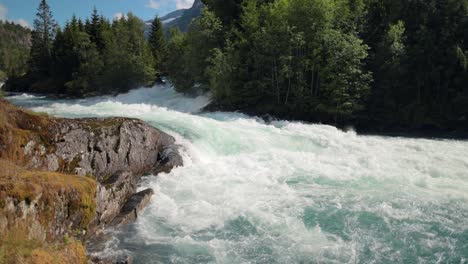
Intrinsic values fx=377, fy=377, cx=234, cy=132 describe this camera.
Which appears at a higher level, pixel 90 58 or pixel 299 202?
pixel 90 58

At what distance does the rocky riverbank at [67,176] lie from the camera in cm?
732

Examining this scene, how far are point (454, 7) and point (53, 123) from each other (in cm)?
2729

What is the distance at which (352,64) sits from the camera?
27.6 m

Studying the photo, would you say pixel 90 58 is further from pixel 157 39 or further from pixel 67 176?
pixel 67 176

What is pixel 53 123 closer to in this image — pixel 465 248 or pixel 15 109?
pixel 15 109

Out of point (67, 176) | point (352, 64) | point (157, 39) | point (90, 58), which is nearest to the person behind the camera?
point (67, 176)

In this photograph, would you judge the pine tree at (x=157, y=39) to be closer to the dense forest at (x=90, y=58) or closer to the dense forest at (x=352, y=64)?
the dense forest at (x=90, y=58)

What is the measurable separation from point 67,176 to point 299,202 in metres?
7.28

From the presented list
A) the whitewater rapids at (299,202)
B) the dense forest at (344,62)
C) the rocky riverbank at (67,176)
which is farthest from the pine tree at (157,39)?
the rocky riverbank at (67,176)

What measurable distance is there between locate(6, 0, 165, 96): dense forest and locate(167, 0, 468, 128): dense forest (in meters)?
18.5

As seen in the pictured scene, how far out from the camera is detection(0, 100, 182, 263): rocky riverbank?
7.32 metres

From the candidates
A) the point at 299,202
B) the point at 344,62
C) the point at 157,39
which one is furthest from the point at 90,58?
the point at 299,202

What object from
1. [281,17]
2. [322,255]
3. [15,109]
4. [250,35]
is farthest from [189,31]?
[322,255]

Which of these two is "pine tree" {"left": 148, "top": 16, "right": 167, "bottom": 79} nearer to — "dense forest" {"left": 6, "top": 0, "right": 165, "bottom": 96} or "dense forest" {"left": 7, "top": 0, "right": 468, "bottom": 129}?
"dense forest" {"left": 6, "top": 0, "right": 165, "bottom": 96}
